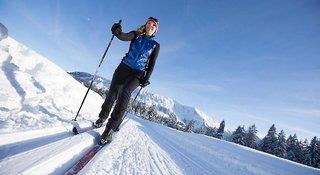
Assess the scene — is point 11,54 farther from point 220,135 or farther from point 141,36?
point 220,135

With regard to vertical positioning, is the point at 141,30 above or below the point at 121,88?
above

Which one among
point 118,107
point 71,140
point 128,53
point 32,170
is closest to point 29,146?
point 71,140

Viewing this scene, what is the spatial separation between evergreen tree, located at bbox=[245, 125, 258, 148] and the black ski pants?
6990cm

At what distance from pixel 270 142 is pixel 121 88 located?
212 ft

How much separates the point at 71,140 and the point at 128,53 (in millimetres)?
2438

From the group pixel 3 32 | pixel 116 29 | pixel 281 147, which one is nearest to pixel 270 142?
pixel 281 147

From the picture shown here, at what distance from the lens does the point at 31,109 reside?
746 cm

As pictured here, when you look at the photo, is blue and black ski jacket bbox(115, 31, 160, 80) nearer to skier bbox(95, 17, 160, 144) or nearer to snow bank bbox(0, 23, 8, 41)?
skier bbox(95, 17, 160, 144)

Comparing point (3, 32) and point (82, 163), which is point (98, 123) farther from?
point (3, 32)

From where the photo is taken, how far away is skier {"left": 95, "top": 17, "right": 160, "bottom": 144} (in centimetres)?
483

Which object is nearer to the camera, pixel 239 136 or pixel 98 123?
pixel 98 123

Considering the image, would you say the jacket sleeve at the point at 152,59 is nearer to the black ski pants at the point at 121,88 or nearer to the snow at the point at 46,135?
the black ski pants at the point at 121,88

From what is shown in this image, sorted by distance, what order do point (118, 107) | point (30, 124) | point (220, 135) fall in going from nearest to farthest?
point (118, 107), point (30, 124), point (220, 135)

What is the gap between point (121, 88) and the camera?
497 centimetres
